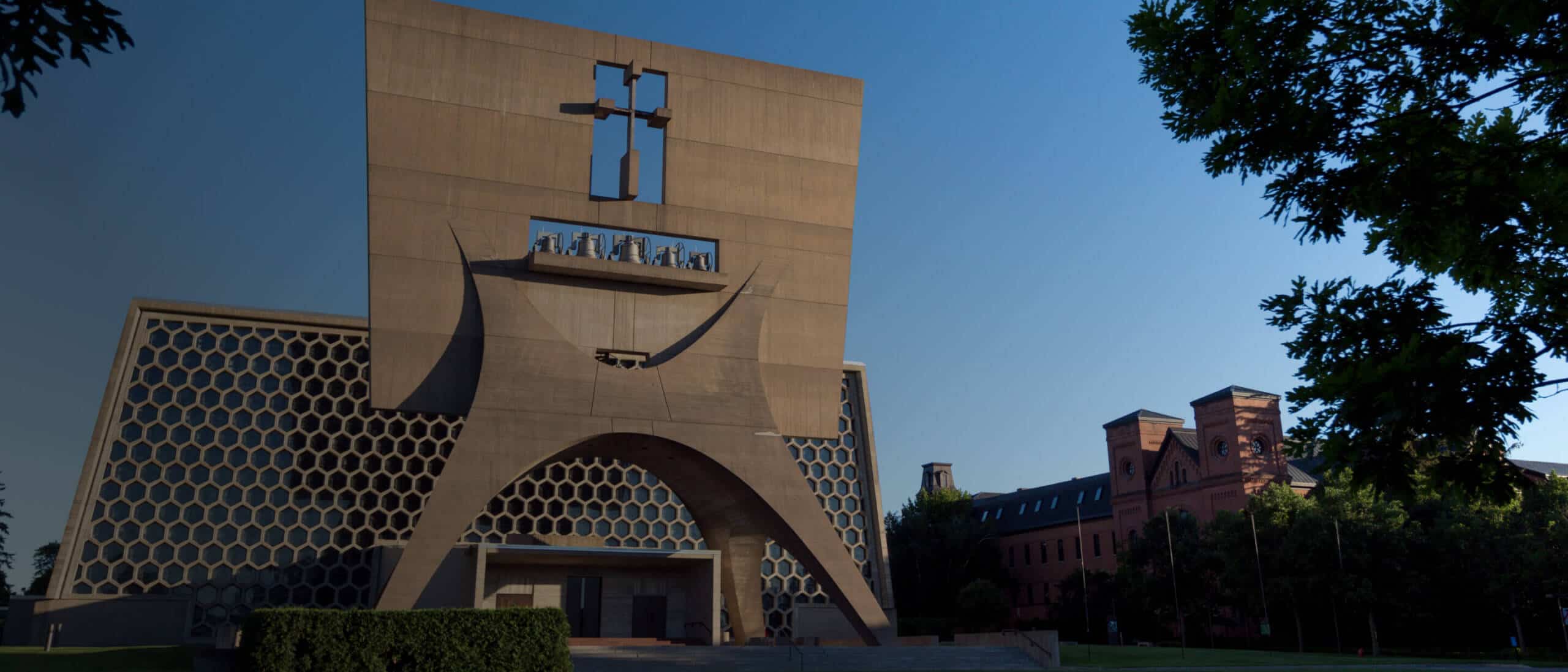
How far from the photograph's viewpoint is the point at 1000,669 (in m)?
22.8

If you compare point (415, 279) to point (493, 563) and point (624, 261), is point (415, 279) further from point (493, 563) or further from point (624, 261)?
point (493, 563)

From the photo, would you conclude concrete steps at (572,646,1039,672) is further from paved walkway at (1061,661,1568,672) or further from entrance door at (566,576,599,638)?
entrance door at (566,576,599,638)

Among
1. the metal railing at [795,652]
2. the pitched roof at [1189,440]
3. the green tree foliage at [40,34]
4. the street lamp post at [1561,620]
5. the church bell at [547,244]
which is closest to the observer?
the green tree foliage at [40,34]

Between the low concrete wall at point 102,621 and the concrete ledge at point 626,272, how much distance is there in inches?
637

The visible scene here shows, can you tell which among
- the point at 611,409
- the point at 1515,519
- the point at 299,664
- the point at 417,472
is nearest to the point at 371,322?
the point at 611,409

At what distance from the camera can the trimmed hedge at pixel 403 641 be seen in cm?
1614

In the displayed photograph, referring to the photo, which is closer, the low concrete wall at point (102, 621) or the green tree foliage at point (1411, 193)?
the green tree foliage at point (1411, 193)

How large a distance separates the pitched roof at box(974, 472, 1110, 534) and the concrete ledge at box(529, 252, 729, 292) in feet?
142

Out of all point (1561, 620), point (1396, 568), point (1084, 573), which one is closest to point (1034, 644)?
point (1396, 568)

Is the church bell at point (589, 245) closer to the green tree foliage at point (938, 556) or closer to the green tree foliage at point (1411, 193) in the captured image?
the green tree foliage at point (1411, 193)

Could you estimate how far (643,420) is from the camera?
885 inches

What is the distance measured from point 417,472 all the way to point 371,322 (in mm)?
13628

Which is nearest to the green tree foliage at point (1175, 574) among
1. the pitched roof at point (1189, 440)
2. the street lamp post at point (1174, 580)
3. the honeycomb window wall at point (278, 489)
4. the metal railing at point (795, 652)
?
the street lamp post at point (1174, 580)

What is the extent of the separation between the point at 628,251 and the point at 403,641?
9533 mm
